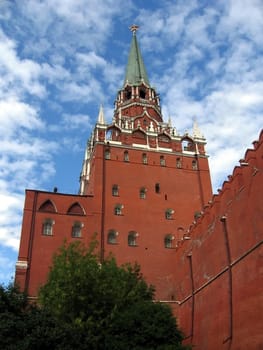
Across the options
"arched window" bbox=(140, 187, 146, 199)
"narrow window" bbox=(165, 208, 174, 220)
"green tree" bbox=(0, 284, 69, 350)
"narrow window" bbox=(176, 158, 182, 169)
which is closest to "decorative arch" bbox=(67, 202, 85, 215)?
"arched window" bbox=(140, 187, 146, 199)

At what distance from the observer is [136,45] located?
54219 millimetres

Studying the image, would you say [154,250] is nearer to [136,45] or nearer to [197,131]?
[197,131]

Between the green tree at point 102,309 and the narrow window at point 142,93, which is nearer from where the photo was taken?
the green tree at point 102,309

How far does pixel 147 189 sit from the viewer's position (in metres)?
35.6

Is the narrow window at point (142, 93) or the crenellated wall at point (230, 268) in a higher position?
the narrow window at point (142, 93)

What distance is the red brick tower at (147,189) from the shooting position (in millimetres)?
32688

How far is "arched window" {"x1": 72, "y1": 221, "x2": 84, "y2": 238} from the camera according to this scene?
32394 mm

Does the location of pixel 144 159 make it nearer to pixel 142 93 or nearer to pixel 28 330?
pixel 142 93

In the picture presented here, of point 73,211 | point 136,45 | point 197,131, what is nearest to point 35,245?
point 73,211

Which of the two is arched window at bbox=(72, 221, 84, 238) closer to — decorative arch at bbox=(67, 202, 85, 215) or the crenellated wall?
decorative arch at bbox=(67, 202, 85, 215)

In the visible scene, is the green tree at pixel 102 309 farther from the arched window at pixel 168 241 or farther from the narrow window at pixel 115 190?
the narrow window at pixel 115 190

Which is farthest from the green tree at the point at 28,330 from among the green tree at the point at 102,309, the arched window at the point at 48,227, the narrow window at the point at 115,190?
the narrow window at the point at 115,190

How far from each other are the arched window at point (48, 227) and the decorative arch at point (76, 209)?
1.59 metres

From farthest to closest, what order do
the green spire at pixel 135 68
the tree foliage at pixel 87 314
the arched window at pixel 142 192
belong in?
the green spire at pixel 135 68, the arched window at pixel 142 192, the tree foliage at pixel 87 314
